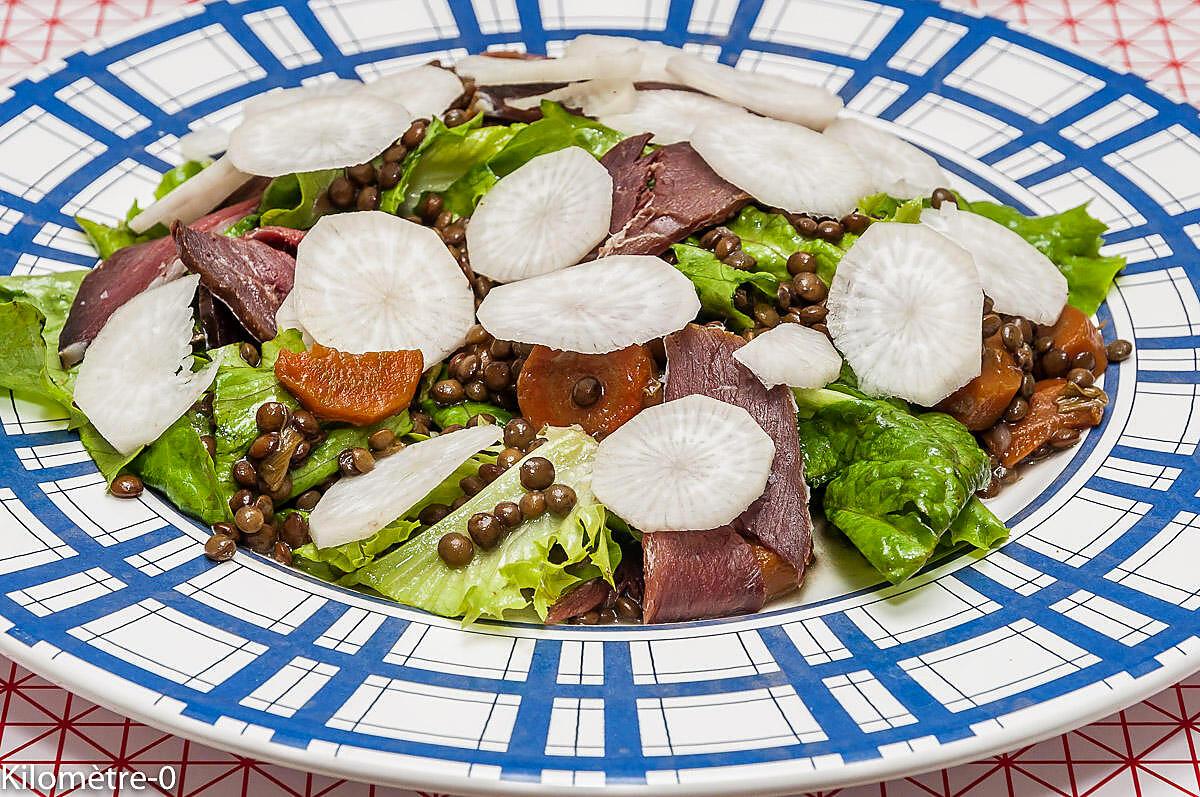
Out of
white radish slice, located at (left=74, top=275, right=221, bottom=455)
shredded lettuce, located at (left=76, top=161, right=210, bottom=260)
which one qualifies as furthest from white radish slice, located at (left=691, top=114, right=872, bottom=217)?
shredded lettuce, located at (left=76, top=161, right=210, bottom=260)

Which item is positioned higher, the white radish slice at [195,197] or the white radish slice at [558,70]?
the white radish slice at [558,70]

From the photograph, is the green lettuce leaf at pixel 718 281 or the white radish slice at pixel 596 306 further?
the green lettuce leaf at pixel 718 281

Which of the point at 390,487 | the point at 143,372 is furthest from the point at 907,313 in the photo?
the point at 143,372

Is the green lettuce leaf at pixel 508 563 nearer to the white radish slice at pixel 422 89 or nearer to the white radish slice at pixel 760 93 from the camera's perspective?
the white radish slice at pixel 422 89

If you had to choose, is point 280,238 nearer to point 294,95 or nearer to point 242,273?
point 242,273

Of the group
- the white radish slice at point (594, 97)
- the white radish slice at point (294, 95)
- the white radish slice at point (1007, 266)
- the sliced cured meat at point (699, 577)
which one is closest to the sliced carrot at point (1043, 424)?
the white radish slice at point (1007, 266)
